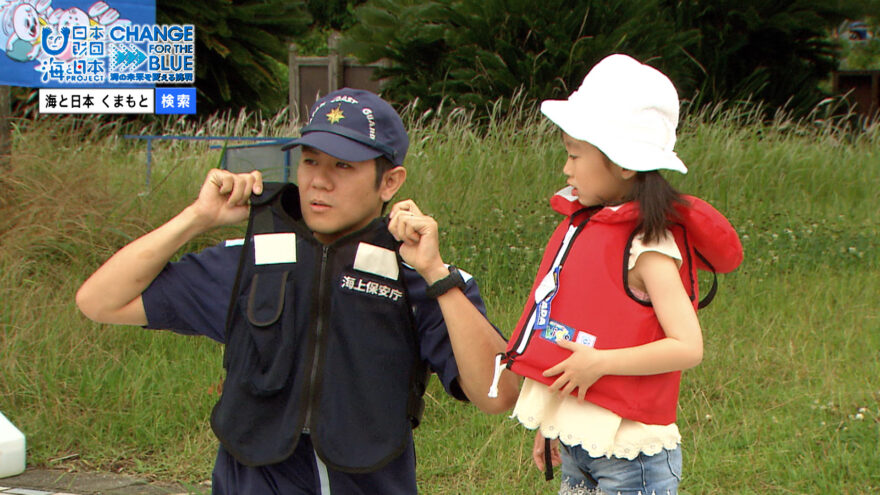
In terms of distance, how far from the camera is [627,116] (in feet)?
7.68

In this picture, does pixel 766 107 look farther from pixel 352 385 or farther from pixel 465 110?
pixel 352 385

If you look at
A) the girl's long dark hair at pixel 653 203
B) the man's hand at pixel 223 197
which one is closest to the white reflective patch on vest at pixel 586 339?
the girl's long dark hair at pixel 653 203

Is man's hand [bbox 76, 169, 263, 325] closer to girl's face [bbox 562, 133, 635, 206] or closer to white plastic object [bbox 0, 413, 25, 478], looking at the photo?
girl's face [bbox 562, 133, 635, 206]

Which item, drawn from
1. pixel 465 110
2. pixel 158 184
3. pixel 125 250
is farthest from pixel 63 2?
pixel 125 250

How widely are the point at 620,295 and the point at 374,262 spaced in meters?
0.55

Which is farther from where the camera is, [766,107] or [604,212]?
[766,107]

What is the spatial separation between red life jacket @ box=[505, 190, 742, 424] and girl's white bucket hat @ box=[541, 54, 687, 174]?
0.12 metres

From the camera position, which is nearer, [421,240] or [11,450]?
[421,240]

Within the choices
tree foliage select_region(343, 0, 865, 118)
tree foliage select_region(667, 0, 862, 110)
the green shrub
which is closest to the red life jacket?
tree foliage select_region(343, 0, 865, 118)

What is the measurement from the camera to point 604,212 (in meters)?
2.33

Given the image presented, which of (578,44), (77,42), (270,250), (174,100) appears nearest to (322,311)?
(270,250)

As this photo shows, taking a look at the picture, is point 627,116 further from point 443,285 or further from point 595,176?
point 443,285

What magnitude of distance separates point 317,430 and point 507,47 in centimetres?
755

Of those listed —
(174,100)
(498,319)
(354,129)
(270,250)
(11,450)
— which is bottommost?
(11,450)
